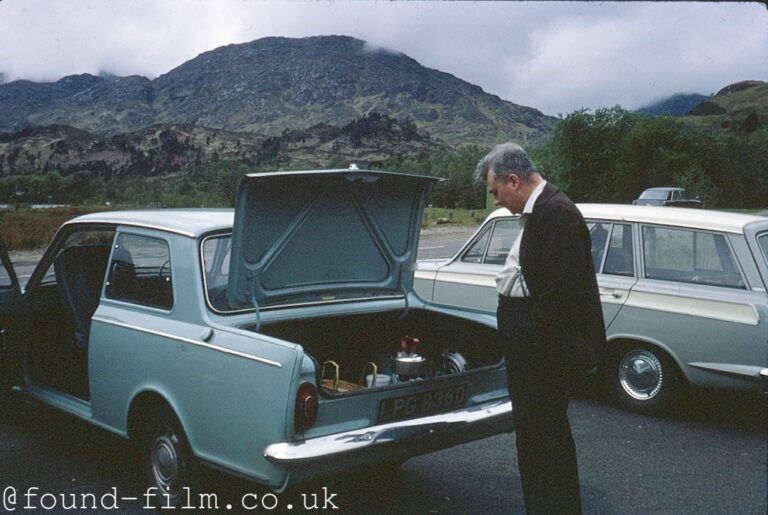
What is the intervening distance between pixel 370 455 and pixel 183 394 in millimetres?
1018

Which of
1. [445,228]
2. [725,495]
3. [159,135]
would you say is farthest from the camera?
[159,135]

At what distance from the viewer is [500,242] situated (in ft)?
24.8

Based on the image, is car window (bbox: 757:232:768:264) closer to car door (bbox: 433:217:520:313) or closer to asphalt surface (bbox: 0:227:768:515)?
asphalt surface (bbox: 0:227:768:515)

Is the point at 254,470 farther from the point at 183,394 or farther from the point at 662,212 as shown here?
the point at 662,212

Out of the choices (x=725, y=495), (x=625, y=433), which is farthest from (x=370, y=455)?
(x=625, y=433)

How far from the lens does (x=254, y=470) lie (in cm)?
352

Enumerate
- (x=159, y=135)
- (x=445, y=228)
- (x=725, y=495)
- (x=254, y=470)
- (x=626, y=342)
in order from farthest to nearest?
(x=159, y=135)
(x=445, y=228)
(x=626, y=342)
(x=725, y=495)
(x=254, y=470)

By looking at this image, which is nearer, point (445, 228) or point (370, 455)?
point (370, 455)

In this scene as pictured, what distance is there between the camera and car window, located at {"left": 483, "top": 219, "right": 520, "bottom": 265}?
7.47 m

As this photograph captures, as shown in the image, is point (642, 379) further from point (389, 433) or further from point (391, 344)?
point (389, 433)

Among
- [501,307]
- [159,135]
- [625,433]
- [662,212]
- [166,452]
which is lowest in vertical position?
[625,433]

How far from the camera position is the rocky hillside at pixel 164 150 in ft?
433

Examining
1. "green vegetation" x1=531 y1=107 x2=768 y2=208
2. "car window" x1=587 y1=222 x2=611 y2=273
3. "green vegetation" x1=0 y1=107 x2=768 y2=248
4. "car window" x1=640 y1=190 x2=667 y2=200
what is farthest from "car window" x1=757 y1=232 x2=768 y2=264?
"green vegetation" x1=531 y1=107 x2=768 y2=208

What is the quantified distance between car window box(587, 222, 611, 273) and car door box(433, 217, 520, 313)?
77 centimetres
